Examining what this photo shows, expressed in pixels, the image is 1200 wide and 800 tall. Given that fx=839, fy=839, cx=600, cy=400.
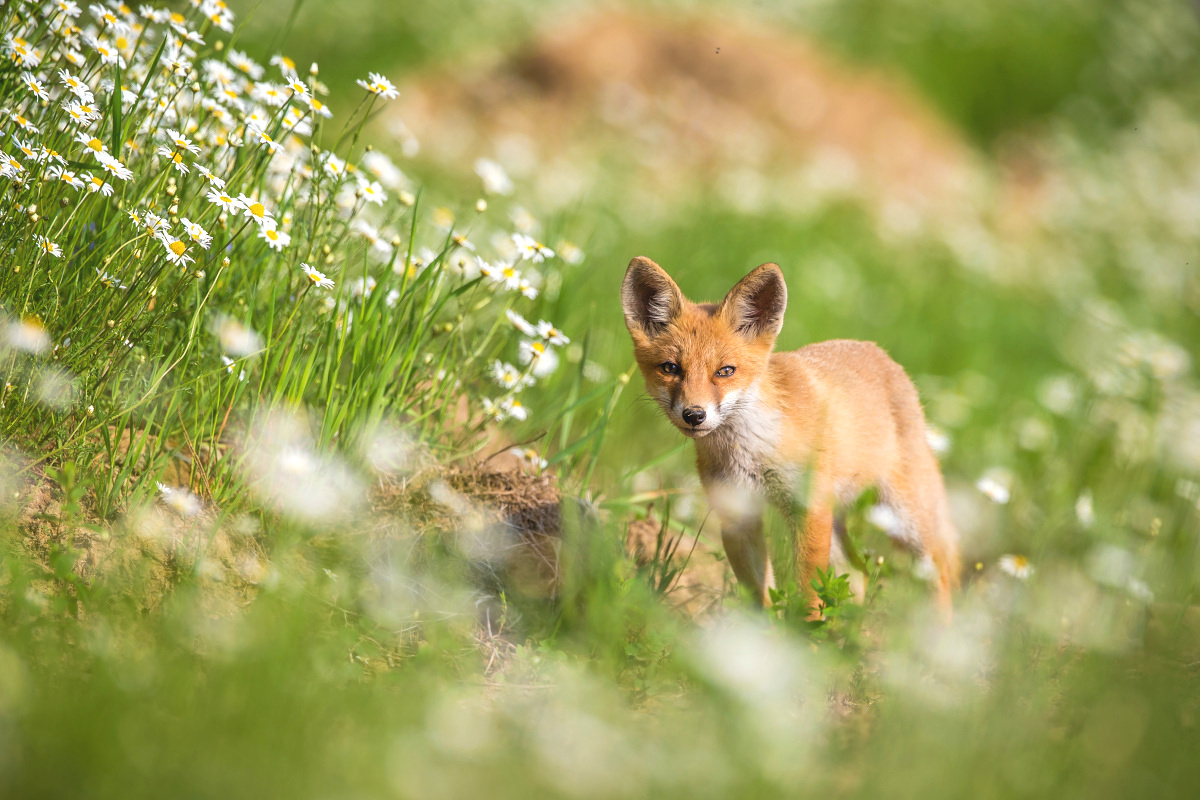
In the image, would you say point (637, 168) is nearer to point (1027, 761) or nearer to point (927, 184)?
point (927, 184)

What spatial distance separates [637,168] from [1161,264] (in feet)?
20.9

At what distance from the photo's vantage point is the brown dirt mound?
10.3m

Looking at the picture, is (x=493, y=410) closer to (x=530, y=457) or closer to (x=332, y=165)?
(x=530, y=457)

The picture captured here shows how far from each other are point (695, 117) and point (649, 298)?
30.9ft

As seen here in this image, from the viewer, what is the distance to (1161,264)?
10039 millimetres

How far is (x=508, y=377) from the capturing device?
382cm

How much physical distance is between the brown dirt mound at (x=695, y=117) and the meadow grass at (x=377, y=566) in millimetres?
5694

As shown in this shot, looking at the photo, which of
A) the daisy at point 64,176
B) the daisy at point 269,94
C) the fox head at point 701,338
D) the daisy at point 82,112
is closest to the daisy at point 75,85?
the daisy at point 82,112

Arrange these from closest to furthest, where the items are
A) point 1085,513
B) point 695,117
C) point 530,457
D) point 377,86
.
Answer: point 377,86 → point 530,457 → point 1085,513 → point 695,117

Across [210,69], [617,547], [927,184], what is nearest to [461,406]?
[617,547]

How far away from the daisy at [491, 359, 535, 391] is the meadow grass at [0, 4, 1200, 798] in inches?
1.4

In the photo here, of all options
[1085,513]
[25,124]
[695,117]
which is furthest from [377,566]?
[695,117]

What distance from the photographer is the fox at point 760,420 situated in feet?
11.1

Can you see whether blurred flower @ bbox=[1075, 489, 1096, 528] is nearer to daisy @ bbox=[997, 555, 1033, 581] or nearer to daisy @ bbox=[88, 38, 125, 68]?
daisy @ bbox=[997, 555, 1033, 581]
